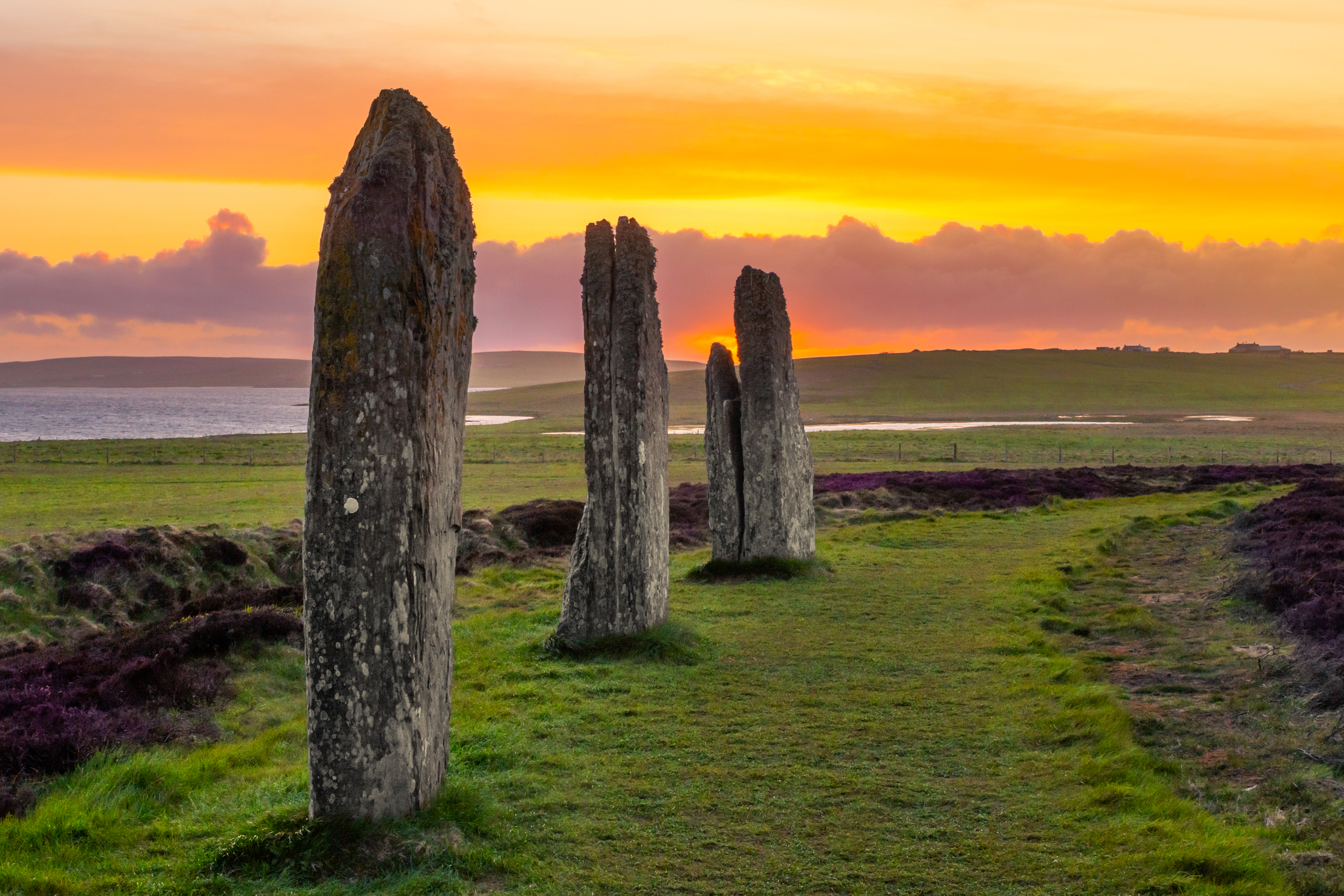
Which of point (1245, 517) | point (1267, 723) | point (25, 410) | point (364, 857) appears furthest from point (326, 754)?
point (25, 410)

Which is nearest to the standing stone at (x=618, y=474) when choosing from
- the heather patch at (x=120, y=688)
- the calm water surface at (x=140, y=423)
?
the heather patch at (x=120, y=688)

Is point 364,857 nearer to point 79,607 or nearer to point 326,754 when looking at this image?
point 326,754

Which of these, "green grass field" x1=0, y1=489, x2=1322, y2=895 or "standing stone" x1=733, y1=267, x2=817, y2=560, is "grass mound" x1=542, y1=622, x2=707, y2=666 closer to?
"green grass field" x1=0, y1=489, x2=1322, y2=895

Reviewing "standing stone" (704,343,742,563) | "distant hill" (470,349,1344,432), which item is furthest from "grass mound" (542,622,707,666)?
"distant hill" (470,349,1344,432)

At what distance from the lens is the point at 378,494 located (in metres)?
7.86

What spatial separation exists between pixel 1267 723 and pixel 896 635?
17.9ft

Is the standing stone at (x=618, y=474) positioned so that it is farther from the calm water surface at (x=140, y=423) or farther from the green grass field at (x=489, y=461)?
the calm water surface at (x=140, y=423)

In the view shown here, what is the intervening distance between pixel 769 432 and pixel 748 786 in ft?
36.9

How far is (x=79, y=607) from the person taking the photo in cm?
1811

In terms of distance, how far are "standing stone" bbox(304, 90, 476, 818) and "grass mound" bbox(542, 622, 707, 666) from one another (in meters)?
5.48

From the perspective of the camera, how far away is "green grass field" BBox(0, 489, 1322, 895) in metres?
7.55

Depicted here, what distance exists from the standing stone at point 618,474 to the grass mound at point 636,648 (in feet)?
0.50

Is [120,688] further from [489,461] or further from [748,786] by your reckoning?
[489,461]

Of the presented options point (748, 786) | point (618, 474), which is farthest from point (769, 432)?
point (748, 786)
